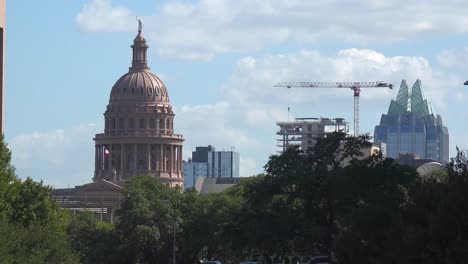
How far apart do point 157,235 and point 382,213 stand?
61.1 m

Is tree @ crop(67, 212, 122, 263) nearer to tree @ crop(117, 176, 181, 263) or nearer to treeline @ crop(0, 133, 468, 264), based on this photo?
treeline @ crop(0, 133, 468, 264)

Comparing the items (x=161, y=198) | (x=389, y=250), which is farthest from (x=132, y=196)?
(x=389, y=250)

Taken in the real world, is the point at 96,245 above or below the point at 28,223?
below

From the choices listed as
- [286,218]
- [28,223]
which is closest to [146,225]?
[286,218]

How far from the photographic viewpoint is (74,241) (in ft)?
526

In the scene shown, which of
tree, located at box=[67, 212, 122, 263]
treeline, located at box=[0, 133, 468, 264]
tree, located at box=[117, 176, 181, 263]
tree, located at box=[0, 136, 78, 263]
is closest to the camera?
treeline, located at box=[0, 133, 468, 264]

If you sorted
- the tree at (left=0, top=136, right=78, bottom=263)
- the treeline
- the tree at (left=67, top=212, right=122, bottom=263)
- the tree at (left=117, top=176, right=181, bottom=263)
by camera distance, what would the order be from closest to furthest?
the treeline
the tree at (left=0, top=136, right=78, bottom=263)
the tree at (left=67, top=212, right=122, bottom=263)
the tree at (left=117, top=176, right=181, bottom=263)

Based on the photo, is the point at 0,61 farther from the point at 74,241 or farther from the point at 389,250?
the point at 74,241

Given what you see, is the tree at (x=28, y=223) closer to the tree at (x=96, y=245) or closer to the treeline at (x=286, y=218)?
the treeline at (x=286, y=218)

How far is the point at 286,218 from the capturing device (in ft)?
394

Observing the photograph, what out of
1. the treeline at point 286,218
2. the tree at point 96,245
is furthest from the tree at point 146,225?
the tree at point 96,245

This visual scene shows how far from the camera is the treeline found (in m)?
81.3

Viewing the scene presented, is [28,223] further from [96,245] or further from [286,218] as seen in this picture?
[96,245]

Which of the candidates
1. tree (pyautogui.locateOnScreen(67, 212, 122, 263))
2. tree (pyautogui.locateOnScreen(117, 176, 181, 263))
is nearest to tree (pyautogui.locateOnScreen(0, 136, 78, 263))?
tree (pyautogui.locateOnScreen(67, 212, 122, 263))
